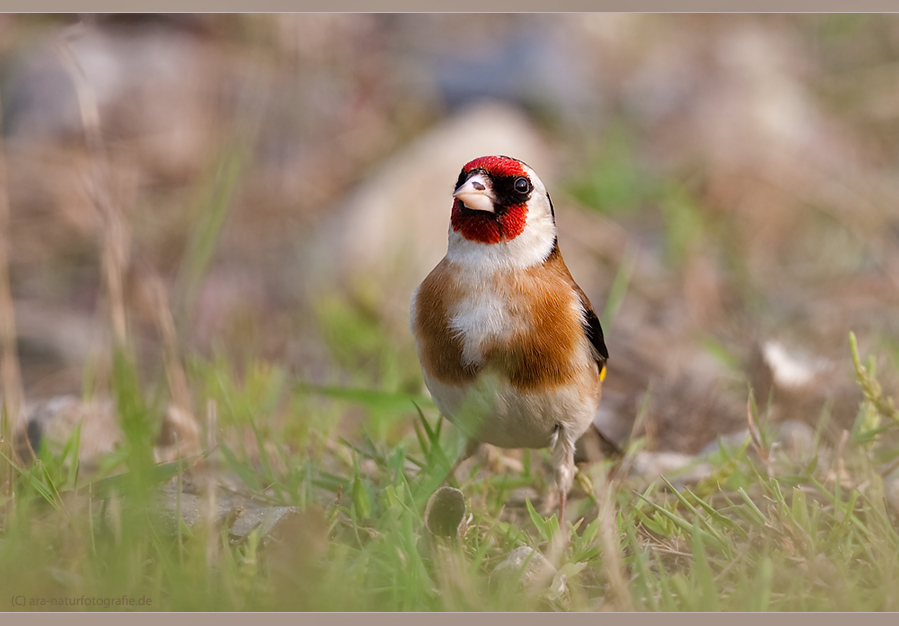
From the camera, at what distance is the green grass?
2326 mm

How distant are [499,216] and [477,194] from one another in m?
0.15

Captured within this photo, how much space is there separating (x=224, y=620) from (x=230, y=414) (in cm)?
127

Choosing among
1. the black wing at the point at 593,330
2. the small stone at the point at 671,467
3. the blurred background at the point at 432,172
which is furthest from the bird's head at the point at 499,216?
the blurred background at the point at 432,172

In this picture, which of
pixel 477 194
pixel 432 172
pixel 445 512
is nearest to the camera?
pixel 445 512

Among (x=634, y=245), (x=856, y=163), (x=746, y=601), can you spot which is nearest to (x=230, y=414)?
(x=746, y=601)

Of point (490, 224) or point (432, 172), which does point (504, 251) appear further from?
point (432, 172)

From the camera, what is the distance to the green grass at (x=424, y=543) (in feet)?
7.63

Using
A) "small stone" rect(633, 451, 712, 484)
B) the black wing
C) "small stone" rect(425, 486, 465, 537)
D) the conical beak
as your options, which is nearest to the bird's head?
the conical beak

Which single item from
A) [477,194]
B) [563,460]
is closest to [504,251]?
[477,194]

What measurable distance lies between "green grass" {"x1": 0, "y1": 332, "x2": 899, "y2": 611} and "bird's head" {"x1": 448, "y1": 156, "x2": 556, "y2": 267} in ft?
2.05

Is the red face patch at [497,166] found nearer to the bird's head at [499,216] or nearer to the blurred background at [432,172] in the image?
the bird's head at [499,216]

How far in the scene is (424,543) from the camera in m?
2.64

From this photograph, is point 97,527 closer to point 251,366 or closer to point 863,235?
point 251,366

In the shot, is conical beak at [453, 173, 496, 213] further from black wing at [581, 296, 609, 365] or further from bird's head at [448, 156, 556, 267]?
black wing at [581, 296, 609, 365]
